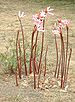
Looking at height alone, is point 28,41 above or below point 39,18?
below

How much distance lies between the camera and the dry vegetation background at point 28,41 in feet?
16.6

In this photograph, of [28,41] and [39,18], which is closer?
[39,18]

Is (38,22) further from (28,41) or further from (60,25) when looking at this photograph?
(28,41)

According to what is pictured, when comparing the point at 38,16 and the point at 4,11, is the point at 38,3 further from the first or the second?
the point at 38,16

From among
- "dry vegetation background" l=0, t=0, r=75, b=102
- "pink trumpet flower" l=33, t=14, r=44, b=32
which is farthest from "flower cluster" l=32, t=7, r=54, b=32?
"dry vegetation background" l=0, t=0, r=75, b=102

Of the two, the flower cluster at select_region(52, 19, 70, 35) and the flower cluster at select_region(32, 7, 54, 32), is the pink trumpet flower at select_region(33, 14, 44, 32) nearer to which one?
the flower cluster at select_region(32, 7, 54, 32)

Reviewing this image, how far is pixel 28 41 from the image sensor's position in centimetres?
814

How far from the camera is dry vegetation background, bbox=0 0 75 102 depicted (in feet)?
16.6

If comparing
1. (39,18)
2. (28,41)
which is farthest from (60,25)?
(28,41)

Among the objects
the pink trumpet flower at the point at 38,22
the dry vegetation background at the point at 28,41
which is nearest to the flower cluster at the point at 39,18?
the pink trumpet flower at the point at 38,22

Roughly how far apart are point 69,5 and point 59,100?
8.38 metres

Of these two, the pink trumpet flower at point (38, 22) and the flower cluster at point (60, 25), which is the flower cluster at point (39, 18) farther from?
the flower cluster at point (60, 25)

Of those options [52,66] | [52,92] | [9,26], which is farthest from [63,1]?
[52,92]

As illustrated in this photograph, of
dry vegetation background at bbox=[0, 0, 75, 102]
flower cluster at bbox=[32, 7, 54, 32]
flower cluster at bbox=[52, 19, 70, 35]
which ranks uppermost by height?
flower cluster at bbox=[32, 7, 54, 32]
